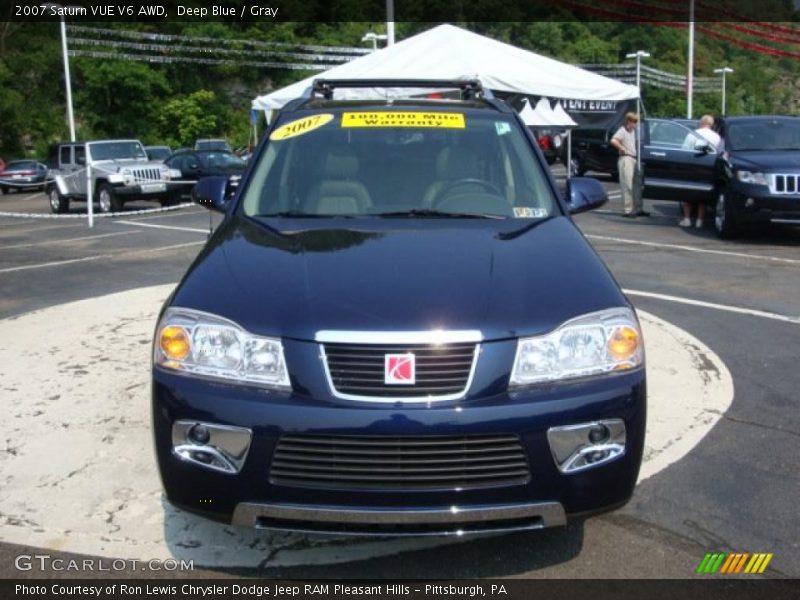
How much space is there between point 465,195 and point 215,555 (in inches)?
80.0

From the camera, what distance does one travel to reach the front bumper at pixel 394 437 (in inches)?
Answer: 114

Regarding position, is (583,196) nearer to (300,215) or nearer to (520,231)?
(520,231)

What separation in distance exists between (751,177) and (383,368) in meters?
10.3

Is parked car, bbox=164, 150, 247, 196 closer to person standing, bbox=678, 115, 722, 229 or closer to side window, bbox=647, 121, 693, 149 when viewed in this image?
side window, bbox=647, 121, 693, 149

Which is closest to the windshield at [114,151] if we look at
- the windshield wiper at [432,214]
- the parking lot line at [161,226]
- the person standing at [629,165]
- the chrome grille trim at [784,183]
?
the parking lot line at [161,226]

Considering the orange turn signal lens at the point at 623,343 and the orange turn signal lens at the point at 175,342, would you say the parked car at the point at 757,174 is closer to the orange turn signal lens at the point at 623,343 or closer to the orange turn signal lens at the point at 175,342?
the orange turn signal lens at the point at 623,343

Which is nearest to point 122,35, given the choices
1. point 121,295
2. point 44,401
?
point 121,295

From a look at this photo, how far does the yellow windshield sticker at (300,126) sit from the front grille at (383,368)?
203 cm

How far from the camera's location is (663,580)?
3.27 metres

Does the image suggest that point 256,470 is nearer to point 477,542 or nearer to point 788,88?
point 477,542

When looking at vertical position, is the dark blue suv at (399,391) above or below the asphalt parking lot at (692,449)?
above

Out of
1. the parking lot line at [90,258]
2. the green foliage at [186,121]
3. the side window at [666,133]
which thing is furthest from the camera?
the green foliage at [186,121]

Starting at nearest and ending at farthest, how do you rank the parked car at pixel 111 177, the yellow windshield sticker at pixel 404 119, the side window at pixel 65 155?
the yellow windshield sticker at pixel 404 119 → the parked car at pixel 111 177 → the side window at pixel 65 155

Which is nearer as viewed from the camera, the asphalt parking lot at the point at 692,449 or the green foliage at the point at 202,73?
the asphalt parking lot at the point at 692,449
